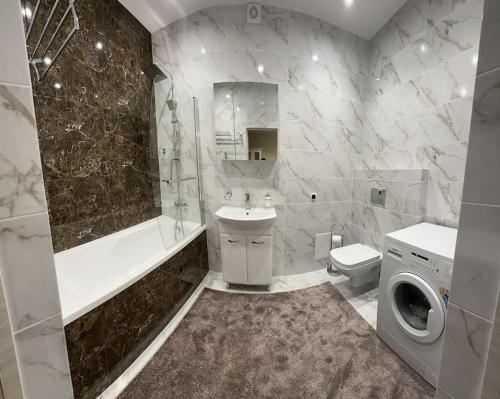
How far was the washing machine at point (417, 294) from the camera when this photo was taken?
1054 millimetres

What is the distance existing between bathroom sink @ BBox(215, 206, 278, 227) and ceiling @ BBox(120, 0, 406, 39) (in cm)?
206

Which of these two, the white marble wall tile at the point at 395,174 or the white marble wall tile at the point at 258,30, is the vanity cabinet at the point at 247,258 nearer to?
the white marble wall tile at the point at 395,174

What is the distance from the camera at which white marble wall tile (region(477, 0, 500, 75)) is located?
16.0 inches

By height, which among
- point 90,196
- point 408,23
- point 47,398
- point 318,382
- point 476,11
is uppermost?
point 408,23

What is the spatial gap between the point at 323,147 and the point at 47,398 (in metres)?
2.46

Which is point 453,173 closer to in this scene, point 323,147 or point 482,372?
point 323,147

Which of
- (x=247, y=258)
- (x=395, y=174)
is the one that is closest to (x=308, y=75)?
(x=395, y=174)

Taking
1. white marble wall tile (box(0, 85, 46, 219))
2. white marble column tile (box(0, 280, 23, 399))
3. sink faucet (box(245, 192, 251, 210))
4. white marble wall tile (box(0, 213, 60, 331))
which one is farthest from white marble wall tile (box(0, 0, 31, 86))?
sink faucet (box(245, 192, 251, 210))

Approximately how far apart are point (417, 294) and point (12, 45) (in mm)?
2211

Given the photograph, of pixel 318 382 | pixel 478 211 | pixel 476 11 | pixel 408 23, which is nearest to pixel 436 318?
pixel 318 382

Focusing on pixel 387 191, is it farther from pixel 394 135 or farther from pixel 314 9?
pixel 314 9

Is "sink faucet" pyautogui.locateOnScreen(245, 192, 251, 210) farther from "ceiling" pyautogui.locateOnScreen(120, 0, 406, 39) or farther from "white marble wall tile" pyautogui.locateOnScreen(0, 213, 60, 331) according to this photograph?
"ceiling" pyautogui.locateOnScreen(120, 0, 406, 39)

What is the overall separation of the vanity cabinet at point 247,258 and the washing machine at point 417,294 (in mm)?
957

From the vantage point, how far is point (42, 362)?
496 mm
